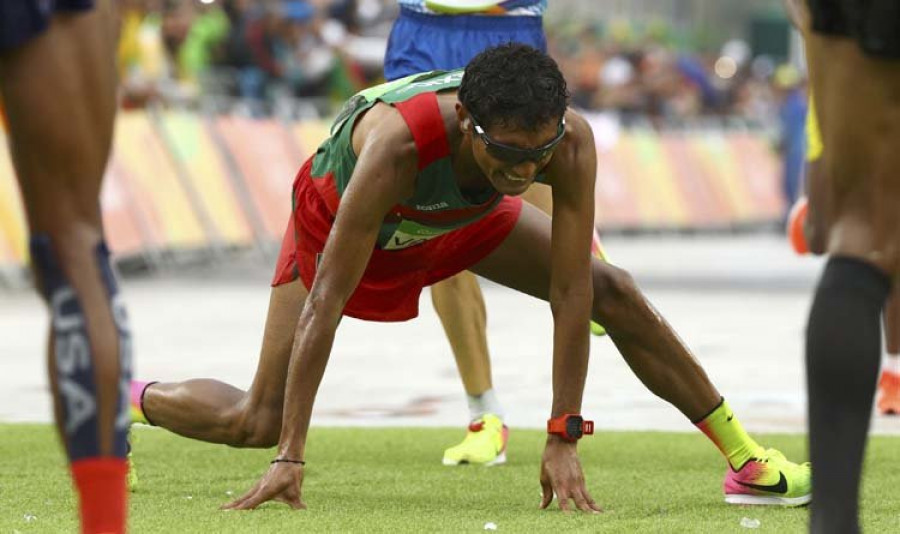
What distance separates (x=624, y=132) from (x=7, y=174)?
14634mm

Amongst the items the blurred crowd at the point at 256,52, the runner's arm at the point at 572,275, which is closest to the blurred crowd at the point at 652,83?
the blurred crowd at the point at 256,52

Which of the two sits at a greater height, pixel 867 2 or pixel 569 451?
pixel 867 2

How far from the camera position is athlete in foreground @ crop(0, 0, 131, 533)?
127 inches

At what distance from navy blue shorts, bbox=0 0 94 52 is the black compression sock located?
4.94 ft

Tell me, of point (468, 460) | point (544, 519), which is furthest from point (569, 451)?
point (468, 460)

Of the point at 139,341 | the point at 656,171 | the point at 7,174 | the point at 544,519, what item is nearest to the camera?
the point at 544,519

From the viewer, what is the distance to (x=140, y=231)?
15711 mm

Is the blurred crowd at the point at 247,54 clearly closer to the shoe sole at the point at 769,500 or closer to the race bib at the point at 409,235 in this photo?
the race bib at the point at 409,235

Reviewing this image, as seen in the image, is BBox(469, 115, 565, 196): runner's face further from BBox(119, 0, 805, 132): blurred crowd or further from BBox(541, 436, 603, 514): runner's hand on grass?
BBox(119, 0, 805, 132): blurred crowd

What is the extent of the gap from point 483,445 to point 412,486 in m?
0.70

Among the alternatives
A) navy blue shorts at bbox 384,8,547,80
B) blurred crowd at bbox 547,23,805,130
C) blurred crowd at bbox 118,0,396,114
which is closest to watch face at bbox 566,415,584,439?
navy blue shorts at bbox 384,8,547,80

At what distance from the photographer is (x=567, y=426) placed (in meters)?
5.11

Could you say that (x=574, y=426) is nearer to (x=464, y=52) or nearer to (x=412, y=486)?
(x=412, y=486)

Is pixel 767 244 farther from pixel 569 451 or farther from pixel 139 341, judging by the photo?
pixel 569 451
